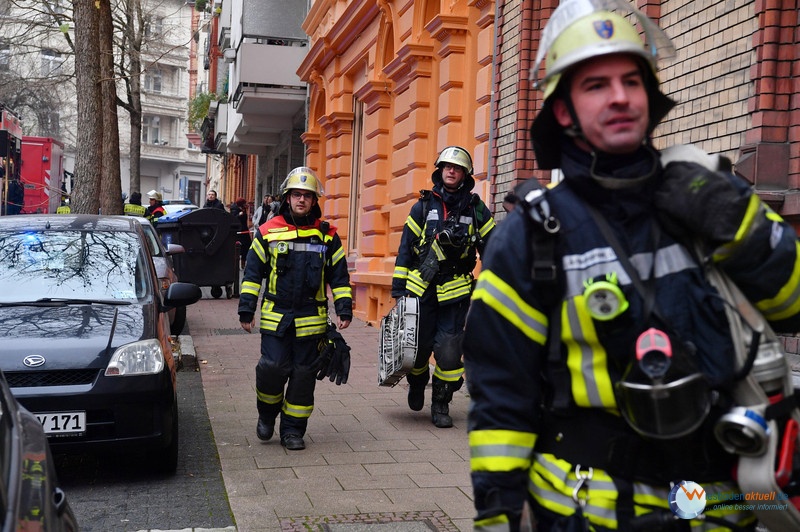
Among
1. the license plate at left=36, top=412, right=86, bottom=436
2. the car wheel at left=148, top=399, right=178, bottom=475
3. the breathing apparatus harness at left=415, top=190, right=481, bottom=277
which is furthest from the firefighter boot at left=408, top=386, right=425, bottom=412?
the license plate at left=36, top=412, right=86, bottom=436

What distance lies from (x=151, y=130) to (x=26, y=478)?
244 feet

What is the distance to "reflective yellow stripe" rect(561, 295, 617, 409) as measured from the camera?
2197mm

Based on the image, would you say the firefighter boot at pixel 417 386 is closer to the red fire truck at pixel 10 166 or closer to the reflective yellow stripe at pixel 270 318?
the reflective yellow stripe at pixel 270 318

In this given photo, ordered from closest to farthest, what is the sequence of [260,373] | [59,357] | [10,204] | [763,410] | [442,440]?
[763,410]
[59,357]
[260,373]
[442,440]
[10,204]

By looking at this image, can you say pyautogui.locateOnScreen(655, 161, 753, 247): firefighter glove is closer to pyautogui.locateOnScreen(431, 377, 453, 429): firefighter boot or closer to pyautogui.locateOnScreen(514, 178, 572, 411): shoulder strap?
pyautogui.locateOnScreen(514, 178, 572, 411): shoulder strap

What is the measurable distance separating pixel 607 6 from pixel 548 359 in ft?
2.65

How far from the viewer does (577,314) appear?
2229 mm

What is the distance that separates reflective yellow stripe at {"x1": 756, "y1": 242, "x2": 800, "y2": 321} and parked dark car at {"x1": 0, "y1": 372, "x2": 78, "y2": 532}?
70.1 inches

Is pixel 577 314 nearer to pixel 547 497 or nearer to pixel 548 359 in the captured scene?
pixel 548 359

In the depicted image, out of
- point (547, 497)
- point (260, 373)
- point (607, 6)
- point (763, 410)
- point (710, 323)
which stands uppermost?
point (607, 6)

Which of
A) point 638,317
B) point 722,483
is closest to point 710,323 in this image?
point 638,317

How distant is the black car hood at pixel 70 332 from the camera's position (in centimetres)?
589

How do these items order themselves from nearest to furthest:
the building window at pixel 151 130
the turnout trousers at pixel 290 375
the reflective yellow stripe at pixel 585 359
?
the reflective yellow stripe at pixel 585 359 → the turnout trousers at pixel 290 375 → the building window at pixel 151 130

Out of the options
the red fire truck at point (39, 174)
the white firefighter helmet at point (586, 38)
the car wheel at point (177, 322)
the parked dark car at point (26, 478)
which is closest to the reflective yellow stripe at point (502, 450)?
the white firefighter helmet at point (586, 38)
